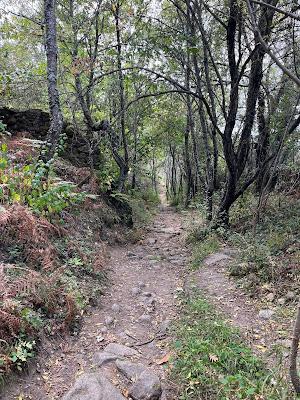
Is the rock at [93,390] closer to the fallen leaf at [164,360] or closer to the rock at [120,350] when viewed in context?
the rock at [120,350]

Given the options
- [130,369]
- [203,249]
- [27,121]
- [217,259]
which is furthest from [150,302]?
[27,121]

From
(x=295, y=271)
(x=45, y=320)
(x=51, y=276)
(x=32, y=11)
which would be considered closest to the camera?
(x=45, y=320)

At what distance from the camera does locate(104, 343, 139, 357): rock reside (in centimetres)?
354

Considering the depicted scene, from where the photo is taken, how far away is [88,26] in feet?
30.8

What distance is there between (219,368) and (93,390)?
1.20 m

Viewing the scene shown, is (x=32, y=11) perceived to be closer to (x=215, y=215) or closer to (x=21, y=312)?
(x=215, y=215)

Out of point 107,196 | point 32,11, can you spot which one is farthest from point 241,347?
point 32,11

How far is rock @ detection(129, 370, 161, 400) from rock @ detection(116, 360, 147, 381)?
0.25 feet

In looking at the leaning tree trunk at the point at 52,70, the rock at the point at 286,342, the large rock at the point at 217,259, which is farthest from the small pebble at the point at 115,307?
the leaning tree trunk at the point at 52,70

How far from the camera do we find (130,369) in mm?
3250

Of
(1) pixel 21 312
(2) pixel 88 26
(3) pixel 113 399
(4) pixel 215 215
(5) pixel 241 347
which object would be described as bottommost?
(3) pixel 113 399

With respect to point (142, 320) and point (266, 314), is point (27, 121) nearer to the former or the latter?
point (142, 320)

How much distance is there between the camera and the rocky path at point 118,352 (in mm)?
2955

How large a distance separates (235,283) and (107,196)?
17.2 feet
